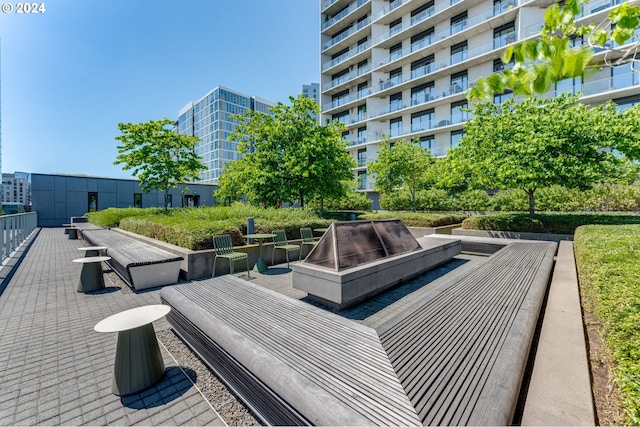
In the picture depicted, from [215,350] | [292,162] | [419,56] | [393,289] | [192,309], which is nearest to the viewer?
[215,350]

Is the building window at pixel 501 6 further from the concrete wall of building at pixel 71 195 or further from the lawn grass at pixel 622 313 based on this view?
the concrete wall of building at pixel 71 195

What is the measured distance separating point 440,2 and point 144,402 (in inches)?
1428

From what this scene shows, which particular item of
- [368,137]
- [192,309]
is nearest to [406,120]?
[368,137]

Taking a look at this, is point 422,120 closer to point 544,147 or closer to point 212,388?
point 544,147

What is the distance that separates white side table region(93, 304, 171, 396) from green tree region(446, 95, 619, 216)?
42.9 ft

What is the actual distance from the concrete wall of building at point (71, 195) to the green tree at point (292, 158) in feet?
60.6

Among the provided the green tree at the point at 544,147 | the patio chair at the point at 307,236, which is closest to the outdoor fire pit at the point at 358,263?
the patio chair at the point at 307,236

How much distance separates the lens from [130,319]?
3189 millimetres

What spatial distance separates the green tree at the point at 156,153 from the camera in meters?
16.3

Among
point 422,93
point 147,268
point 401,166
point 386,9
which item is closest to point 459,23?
point 422,93

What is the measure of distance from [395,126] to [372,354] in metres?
32.9

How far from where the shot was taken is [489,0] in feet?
81.0

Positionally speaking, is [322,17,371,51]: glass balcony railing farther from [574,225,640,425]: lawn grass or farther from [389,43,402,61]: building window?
[574,225,640,425]: lawn grass

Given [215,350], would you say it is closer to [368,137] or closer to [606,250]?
[606,250]
